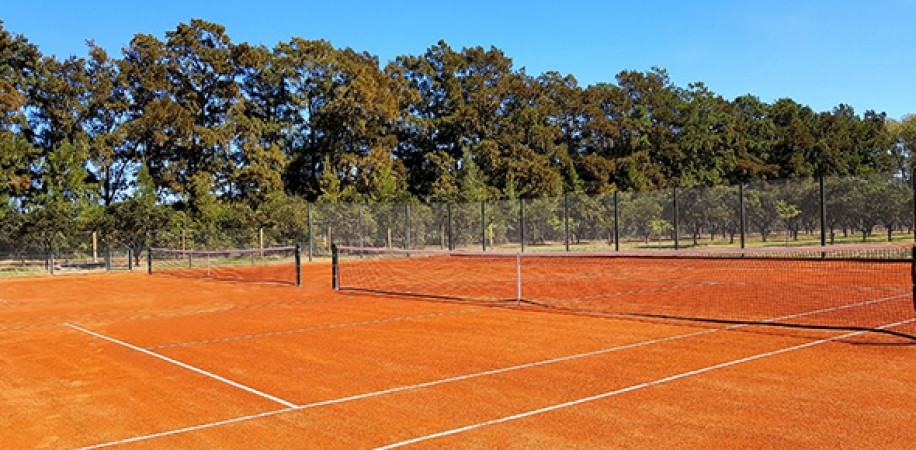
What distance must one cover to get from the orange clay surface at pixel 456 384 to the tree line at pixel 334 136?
1119 inches

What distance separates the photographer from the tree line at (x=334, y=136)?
139ft

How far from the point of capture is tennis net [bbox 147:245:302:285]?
91.5ft

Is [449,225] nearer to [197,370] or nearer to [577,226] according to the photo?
[577,226]

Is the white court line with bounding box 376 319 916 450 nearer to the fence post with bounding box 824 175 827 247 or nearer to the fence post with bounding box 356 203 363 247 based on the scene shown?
the fence post with bounding box 824 175 827 247

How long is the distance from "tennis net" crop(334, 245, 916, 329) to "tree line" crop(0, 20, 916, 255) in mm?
19986

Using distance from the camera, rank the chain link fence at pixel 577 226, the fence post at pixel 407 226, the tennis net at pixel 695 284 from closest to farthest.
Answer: the tennis net at pixel 695 284, the chain link fence at pixel 577 226, the fence post at pixel 407 226

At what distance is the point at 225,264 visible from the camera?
3472 centimetres

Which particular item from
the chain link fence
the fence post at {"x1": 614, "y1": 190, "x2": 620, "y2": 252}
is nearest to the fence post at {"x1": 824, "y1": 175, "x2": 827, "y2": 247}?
the chain link fence

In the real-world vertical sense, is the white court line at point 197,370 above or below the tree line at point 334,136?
below

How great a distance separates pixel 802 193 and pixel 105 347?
Answer: 25.2 metres

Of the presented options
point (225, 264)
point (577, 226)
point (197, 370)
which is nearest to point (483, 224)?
point (577, 226)

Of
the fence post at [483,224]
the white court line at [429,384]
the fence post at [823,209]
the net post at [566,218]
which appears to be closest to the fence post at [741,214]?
the fence post at [823,209]

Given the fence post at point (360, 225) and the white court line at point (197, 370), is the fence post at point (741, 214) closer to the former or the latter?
the fence post at point (360, 225)

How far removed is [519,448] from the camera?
5328 millimetres
